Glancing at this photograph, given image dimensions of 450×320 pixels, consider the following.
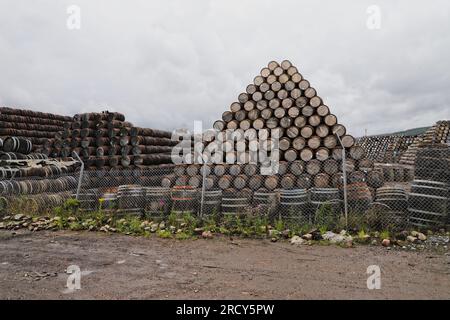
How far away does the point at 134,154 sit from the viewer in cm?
1377

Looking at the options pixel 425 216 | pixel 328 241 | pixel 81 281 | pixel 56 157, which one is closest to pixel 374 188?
pixel 425 216

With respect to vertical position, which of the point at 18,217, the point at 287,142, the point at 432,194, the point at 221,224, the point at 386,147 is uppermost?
the point at 386,147

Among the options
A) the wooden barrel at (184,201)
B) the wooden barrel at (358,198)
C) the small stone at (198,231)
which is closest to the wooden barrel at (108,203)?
the wooden barrel at (184,201)

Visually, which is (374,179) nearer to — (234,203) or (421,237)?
(421,237)

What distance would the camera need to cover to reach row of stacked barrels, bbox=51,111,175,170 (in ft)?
44.1

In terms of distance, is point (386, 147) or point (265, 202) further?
point (386, 147)

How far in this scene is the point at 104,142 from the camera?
13.6m

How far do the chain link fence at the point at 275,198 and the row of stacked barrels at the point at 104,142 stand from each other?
2.79 meters

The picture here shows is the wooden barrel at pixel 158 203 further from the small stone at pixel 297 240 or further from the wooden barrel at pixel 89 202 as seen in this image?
the small stone at pixel 297 240

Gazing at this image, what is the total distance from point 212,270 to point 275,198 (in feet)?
10.8

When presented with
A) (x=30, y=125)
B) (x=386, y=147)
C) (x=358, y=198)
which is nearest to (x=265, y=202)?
(x=358, y=198)

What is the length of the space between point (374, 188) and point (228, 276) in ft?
18.0

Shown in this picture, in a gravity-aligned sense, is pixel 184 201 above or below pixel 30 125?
below
